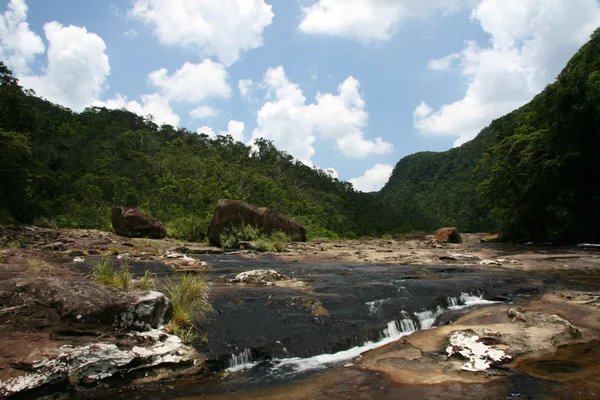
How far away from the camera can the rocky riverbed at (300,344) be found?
4.54m

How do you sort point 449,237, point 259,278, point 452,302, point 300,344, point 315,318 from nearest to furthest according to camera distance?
point 300,344 → point 315,318 → point 452,302 → point 259,278 → point 449,237

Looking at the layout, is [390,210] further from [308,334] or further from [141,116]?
[308,334]

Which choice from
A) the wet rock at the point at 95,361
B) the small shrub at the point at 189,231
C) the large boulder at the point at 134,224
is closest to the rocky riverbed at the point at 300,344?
the wet rock at the point at 95,361

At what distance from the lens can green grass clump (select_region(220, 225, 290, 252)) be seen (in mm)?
19672

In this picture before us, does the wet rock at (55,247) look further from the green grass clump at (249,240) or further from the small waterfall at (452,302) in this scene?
the small waterfall at (452,302)

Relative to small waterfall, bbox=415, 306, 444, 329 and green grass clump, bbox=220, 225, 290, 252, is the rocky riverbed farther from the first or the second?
green grass clump, bbox=220, 225, 290, 252

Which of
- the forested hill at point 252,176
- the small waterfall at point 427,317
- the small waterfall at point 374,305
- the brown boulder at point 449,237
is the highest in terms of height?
the forested hill at point 252,176

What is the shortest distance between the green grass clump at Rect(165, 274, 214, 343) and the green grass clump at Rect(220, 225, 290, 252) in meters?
12.5

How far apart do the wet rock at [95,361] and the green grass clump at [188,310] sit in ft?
0.84

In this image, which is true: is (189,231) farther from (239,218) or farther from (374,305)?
(374,305)

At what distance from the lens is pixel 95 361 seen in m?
4.70

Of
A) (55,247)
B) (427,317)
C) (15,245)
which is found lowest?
(427,317)

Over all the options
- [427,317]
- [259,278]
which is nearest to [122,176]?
[259,278]

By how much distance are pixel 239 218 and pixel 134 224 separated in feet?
19.9
